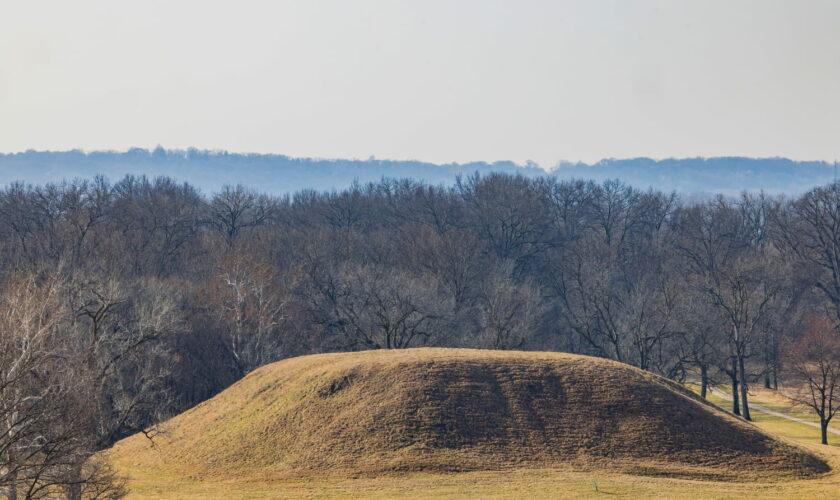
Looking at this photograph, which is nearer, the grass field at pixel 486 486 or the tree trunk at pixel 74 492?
the tree trunk at pixel 74 492

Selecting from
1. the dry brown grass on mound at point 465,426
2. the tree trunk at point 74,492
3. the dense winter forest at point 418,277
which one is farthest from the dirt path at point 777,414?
the tree trunk at point 74,492

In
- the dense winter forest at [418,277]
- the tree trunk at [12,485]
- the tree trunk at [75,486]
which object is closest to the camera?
the tree trunk at [12,485]

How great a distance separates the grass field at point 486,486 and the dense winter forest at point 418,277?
34.9ft

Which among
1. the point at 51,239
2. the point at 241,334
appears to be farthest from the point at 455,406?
the point at 51,239

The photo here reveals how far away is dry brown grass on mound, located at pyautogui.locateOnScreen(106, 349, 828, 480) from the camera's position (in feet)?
123

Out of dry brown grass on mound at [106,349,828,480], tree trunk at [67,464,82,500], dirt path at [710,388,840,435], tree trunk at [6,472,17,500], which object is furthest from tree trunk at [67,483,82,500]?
dirt path at [710,388,840,435]

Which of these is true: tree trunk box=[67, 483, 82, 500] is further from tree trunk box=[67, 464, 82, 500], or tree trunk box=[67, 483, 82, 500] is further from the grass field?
the grass field

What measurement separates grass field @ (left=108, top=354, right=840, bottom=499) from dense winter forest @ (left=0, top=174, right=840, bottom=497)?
10.6 m

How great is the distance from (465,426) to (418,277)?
4447cm

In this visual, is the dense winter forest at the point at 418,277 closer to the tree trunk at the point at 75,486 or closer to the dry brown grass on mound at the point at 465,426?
the dry brown grass on mound at the point at 465,426

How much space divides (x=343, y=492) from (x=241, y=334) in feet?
120

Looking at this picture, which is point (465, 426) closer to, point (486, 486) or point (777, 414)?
point (486, 486)

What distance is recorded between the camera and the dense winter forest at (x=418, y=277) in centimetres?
6569

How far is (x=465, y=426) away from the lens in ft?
129
